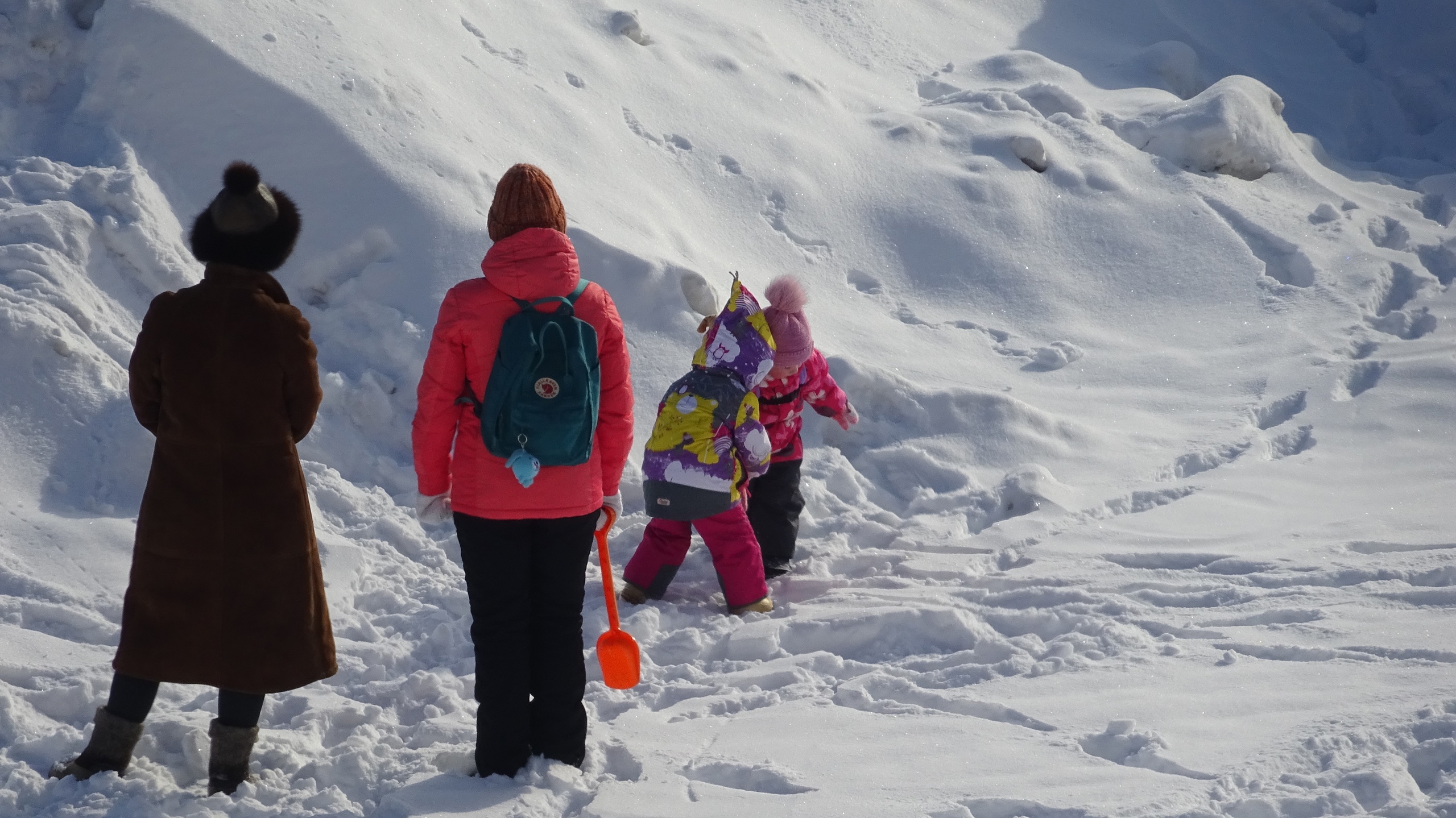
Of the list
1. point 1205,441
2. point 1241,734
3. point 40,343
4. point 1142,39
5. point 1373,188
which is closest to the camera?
point 1241,734

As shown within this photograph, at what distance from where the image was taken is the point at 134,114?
6.64 meters

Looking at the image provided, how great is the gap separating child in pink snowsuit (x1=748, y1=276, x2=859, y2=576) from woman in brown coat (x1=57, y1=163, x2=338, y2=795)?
249cm

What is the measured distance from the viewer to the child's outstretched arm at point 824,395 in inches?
223

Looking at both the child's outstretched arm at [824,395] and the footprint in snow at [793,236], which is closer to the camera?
the child's outstretched arm at [824,395]

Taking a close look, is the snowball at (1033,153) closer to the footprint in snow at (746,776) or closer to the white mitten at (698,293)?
the white mitten at (698,293)

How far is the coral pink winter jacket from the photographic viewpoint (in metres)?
3.38

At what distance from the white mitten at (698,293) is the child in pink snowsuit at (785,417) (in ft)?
4.70

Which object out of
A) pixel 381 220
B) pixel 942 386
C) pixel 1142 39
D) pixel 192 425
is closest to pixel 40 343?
pixel 381 220

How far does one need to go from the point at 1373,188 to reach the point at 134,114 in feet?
32.6

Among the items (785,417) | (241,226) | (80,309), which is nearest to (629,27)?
(785,417)

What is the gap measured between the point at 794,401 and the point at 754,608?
100 centimetres

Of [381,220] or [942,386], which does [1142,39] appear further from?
[381,220]

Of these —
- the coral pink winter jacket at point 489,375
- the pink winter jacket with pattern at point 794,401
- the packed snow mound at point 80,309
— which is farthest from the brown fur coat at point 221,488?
the pink winter jacket with pattern at point 794,401

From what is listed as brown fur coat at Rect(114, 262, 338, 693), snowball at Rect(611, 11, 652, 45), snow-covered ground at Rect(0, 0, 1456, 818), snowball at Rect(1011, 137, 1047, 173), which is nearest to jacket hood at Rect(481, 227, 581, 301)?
brown fur coat at Rect(114, 262, 338, 693)
